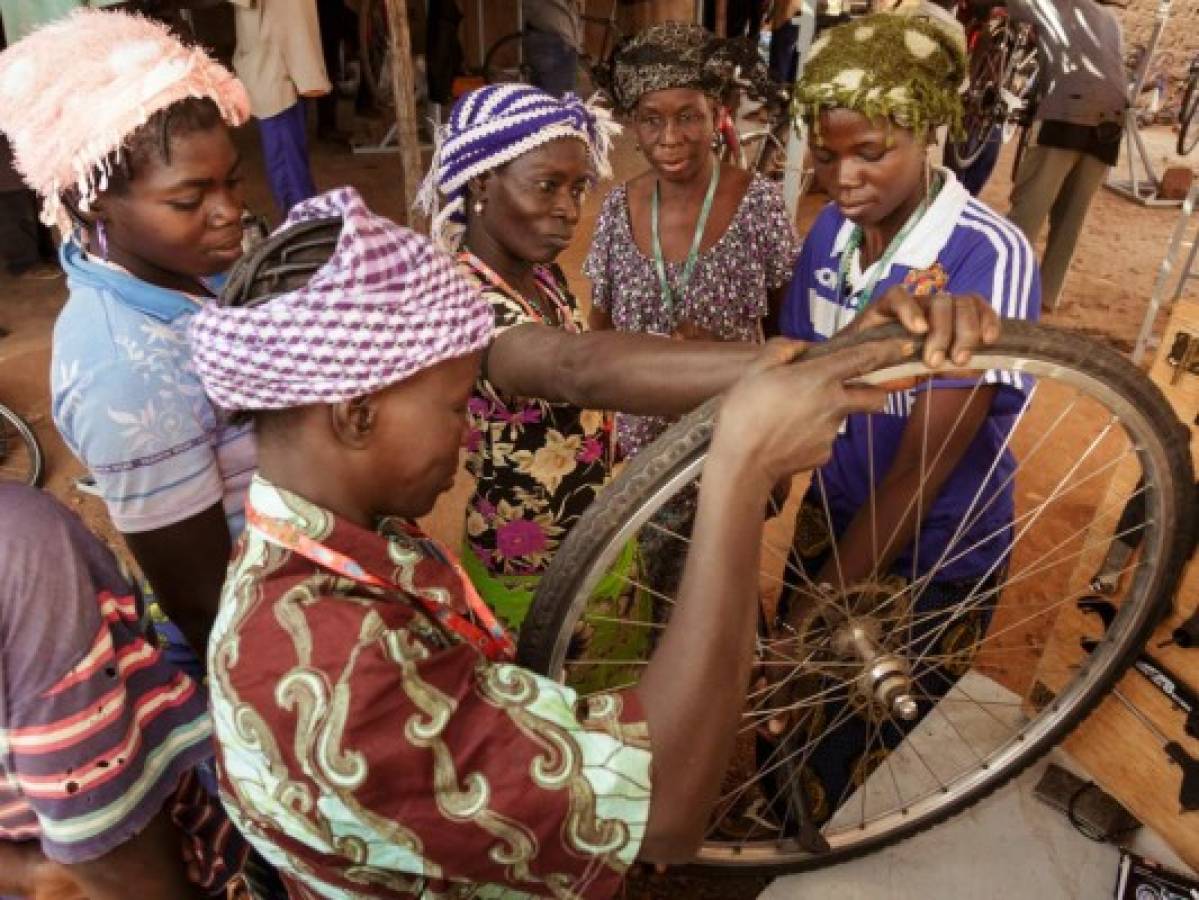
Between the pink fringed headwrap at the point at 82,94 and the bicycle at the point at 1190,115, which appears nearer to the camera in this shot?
the pink fringed headwrap at the point at 82,94

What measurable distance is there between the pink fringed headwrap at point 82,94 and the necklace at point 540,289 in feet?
1.99

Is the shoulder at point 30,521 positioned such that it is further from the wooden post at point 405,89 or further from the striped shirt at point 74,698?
the wooden post at point 405,89

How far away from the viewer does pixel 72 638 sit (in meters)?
1.14

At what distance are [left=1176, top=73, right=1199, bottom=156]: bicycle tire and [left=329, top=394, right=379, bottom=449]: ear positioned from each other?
10963mm

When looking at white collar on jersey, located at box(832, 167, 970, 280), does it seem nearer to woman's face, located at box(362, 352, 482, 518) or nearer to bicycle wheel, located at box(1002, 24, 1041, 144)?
woman's face, located at box(362, 352, 482, 518)

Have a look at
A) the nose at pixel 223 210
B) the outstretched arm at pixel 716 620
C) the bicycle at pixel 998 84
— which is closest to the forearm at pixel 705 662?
the outstretched arm at pixel 716 620

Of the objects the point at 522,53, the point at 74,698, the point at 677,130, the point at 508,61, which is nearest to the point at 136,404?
the point at 74,698

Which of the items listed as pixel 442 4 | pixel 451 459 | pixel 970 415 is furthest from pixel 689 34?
pixel 442 4

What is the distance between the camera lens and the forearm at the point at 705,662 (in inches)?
40.1

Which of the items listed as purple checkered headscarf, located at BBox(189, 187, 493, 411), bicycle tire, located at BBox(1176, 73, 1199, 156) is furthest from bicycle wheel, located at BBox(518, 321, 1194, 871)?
bicycle tire, located at BBox(1176, 73, 1199, 156)

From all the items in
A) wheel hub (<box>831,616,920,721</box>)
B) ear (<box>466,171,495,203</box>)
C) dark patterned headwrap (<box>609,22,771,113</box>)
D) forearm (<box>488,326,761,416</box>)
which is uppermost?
dark patterned headwrap (<box>609,22,771,113</box>)

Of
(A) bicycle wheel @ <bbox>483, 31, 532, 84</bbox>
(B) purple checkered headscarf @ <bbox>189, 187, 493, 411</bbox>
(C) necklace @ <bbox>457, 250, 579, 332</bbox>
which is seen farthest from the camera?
(A) bicycle wheel @ <bbox>483, 31, 532, 84</bbox>

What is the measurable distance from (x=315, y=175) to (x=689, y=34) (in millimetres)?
6791

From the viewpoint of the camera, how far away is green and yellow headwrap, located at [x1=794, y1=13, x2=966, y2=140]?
1.86 m
